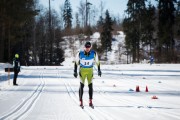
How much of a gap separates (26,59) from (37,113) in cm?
6053

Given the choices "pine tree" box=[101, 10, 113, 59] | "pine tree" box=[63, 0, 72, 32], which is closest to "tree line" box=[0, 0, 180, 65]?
"pine tree" box=[101, 10, 113, 59]

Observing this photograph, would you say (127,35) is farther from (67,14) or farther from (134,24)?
(67,14)

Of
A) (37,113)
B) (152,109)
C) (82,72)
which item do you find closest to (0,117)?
(37,113)

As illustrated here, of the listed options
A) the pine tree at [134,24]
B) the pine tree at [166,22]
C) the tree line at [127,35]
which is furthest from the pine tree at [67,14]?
the pine tree at [166,22]

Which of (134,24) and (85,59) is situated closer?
(85,59)

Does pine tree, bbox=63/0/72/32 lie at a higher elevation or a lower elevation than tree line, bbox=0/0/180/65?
higher

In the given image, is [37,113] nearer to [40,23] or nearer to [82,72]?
[82,72]

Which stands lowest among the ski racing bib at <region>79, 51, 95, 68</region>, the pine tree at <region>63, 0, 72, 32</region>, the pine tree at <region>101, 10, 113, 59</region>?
the ski racing bib at <region>79, 51, 95, 68</region>

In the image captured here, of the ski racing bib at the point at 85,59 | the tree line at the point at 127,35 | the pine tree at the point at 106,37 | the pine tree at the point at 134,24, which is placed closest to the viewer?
the ski racing bib at the point at 85,59

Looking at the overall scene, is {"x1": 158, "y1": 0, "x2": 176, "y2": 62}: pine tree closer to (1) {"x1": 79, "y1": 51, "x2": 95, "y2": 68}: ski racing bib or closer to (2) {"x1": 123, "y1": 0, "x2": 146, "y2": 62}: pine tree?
(2) {"x1": 123, "y1": 0, "x2": 146, "y2": 62}: pine tree

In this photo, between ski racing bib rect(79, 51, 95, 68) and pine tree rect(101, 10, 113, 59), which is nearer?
ski racing bib rect(79, 51, 95, 68)

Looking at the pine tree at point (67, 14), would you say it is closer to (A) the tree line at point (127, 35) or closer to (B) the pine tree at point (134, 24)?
(A) the tree line at point (127, 35)

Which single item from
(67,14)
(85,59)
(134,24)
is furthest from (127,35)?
(85,59)

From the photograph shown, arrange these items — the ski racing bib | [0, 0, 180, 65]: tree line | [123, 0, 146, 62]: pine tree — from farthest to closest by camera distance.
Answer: [123, 0, 146, 62]: pine tree < [0, 0, 180, 65]: tree line < the ski racing bib
